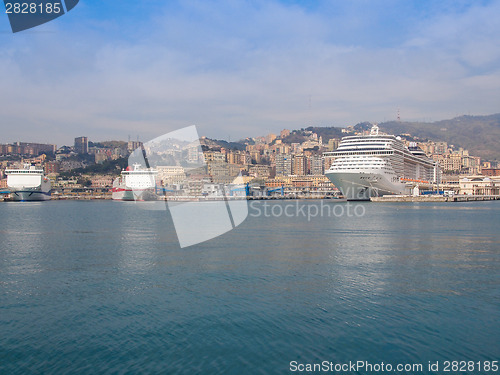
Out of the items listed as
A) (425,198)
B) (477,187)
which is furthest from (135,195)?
(477,187)

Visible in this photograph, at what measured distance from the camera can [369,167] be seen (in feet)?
149

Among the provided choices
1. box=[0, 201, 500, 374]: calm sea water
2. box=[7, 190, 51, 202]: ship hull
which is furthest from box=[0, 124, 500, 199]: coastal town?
box=[0, 201, 500, 374]: calm sea water

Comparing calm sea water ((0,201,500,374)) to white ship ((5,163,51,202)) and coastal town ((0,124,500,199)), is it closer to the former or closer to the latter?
coastal town ((0,124,500,199))

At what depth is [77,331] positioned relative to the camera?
7211 mm

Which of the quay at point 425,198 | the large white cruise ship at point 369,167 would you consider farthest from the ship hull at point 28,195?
the quay at point 425,198

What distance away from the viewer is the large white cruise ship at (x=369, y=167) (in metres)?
45.5

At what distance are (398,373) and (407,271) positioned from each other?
6.09m

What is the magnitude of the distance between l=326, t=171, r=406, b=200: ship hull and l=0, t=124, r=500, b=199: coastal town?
16.9 feet

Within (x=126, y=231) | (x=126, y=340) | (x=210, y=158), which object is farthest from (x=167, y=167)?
(x=126, y=340)

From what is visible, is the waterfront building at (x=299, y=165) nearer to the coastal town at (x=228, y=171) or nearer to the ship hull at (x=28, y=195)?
the coastal town at (x=228, y=171)

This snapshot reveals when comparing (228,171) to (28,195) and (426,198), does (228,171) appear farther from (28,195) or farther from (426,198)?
(426,198)

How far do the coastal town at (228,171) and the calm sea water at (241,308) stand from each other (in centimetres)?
3889

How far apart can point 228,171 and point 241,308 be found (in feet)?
335

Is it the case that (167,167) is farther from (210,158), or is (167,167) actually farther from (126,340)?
(126,340)
